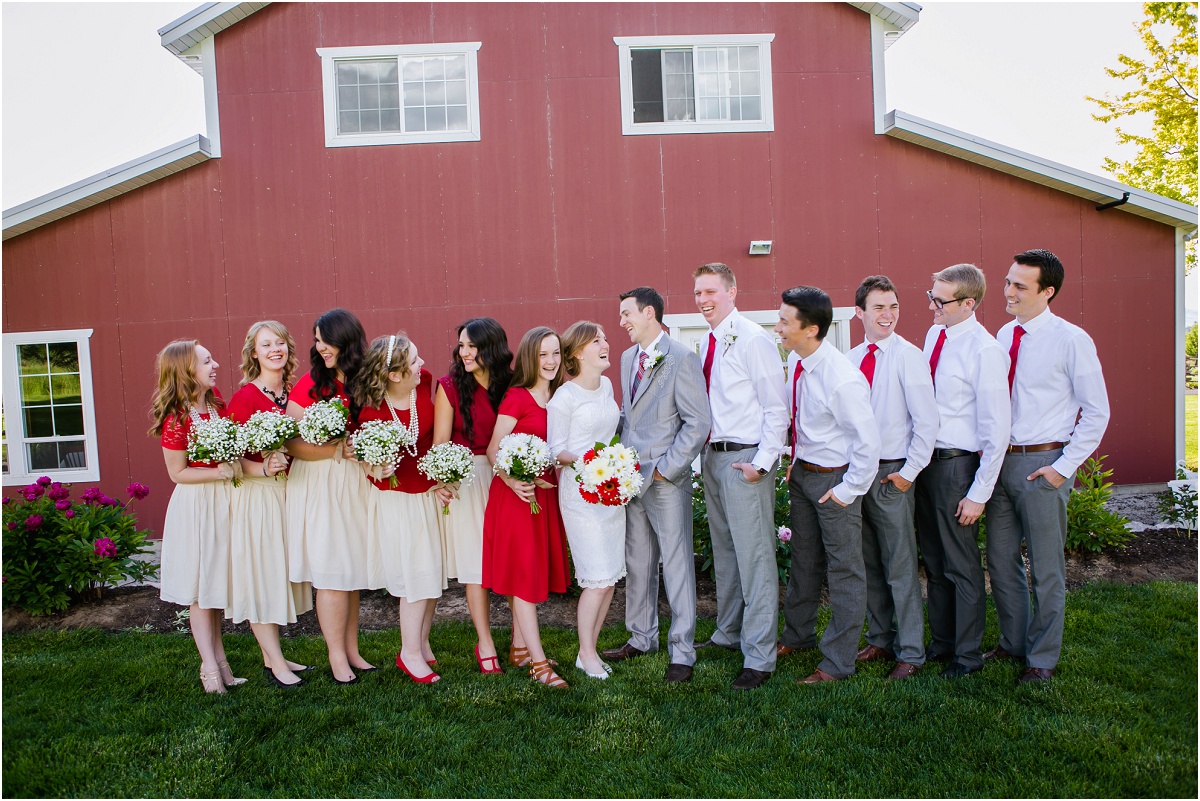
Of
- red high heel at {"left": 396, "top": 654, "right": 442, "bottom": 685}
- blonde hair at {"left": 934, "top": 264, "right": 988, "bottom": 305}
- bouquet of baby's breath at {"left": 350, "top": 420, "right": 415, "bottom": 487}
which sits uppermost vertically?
blonde hair at {"left": 934, "top": 264, "right": 988, "bottom": 305}

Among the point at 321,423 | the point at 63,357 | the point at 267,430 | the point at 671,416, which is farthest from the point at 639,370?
the point at 63,357

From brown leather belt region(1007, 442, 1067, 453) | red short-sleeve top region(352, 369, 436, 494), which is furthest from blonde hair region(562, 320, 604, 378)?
brown leather belt region(1007, 442, 1067, 453)

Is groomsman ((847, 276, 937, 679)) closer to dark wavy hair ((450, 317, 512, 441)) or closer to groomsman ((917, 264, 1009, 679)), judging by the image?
groomsman ((917, 264, 1009, 679))

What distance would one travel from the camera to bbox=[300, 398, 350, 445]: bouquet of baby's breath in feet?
14.8

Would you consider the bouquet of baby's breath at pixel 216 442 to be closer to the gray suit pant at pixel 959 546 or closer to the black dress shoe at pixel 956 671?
the gray suit pant at pixel 959 546

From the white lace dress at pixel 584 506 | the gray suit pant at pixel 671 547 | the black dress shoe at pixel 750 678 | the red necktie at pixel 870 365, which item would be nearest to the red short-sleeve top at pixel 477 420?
the white lace dress at pixel 584 506

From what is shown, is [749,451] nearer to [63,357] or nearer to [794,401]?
[794,401]

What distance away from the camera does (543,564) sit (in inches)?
193

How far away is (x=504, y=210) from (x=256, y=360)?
5.83 metres

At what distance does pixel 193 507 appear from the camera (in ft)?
15.7

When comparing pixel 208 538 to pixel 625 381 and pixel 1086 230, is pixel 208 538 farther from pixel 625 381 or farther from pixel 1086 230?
pixel 1086 230

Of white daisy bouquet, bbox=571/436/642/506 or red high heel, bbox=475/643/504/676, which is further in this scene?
red high heel, bbox=475/643/504/676

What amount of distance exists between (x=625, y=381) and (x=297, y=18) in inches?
318

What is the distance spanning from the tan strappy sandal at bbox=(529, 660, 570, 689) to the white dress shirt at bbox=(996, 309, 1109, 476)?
3.17m
